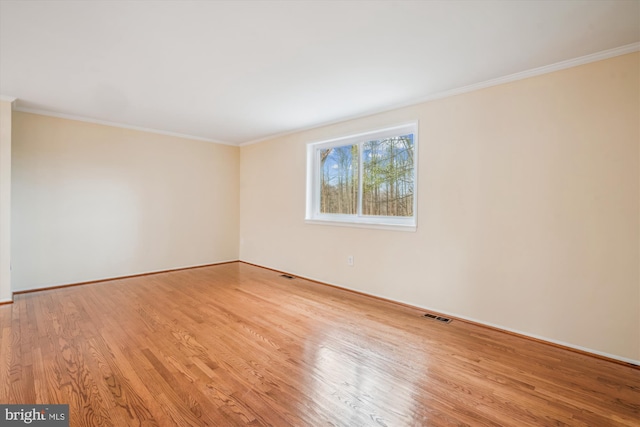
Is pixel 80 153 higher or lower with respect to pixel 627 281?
higher

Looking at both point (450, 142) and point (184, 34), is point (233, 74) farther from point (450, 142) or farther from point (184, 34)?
point (450, 142)

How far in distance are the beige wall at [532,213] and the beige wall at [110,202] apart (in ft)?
10.4

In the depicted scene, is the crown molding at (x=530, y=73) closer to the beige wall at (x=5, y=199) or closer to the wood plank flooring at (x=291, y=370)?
the wood plank flooring at (x=291, y=370)

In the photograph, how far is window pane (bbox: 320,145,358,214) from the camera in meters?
4.25

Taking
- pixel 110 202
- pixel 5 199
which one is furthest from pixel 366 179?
pixel 5 199

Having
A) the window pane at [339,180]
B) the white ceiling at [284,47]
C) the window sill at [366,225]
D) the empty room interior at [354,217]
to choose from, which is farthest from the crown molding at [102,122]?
the window sill at [366,225]

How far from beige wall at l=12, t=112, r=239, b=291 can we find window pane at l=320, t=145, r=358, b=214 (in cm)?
218

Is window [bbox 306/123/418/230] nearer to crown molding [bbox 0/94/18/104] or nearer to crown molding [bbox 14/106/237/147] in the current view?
crown molding [bbox 14/106/237/147]

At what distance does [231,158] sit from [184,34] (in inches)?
153

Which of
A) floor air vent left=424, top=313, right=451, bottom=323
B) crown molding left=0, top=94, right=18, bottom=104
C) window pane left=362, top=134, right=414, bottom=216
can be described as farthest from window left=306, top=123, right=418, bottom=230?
crown molding left=0, top=94, right=18, bottom=104

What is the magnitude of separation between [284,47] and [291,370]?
Answer: 2.32 meters

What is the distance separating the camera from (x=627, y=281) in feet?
7.27

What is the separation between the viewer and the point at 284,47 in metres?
2.25

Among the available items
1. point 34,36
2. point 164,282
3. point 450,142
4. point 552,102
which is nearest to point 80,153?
point 164,282
